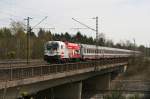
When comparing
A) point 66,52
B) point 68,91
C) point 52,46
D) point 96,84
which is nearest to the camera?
point 52,46

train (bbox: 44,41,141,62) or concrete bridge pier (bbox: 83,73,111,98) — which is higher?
train (bbox: 44,41,141,62)

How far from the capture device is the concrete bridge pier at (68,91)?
41.3 meters

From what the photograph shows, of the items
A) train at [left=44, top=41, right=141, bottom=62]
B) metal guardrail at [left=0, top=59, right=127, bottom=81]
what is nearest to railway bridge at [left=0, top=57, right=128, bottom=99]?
metal guardrail at [left=0, top=59, right=127, bottom=81]

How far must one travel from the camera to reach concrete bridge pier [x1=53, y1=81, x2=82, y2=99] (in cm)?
4130

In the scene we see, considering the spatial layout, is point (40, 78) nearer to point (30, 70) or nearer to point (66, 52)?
point (30, 70)

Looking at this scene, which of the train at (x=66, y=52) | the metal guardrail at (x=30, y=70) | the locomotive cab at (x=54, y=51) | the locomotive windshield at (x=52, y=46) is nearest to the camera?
the metal guardrail at (x=30, y=70)

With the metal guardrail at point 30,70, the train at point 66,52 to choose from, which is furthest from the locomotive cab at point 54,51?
the metal guardrail at point 30,70

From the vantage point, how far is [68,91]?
42.2 m

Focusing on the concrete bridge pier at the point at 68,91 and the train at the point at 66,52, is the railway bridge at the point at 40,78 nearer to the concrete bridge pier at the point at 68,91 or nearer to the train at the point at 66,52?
the concrete bridge pier at the point at 68,91

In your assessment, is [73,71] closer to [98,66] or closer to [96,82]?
[98,66]

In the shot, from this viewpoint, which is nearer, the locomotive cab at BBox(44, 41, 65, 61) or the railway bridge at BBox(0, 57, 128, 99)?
the railway bridge at BBox(0, 57, 128, 99)

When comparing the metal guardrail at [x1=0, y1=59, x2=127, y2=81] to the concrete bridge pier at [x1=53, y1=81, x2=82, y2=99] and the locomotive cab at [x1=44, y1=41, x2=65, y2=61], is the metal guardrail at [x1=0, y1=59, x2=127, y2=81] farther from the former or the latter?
the concrete bridge pier at [x1=53, y1=81, x2=82, y2=99]

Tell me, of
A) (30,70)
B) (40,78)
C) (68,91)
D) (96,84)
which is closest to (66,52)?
(68,91)

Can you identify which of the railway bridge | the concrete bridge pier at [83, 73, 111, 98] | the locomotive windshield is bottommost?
the concrete bridge pier at [83, 73, 111, 98]
